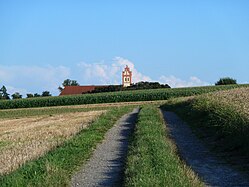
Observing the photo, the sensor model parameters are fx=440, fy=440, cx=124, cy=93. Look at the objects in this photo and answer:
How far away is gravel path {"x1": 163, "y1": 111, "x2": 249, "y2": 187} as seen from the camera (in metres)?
9.34

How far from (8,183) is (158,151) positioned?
4114 millimetres

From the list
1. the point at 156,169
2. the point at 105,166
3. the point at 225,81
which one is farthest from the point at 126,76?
the point at 156,169

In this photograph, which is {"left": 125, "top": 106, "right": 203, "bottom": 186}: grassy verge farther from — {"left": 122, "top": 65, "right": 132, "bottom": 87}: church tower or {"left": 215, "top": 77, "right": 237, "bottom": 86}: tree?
{"left": 122, "top": 65, "right": 132, "bottom": 87}: church tower

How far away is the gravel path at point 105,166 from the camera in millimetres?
9477

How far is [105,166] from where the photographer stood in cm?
1116

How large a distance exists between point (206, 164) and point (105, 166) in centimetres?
259

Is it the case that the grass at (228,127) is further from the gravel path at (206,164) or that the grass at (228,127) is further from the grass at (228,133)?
the gravel path at (206,164)

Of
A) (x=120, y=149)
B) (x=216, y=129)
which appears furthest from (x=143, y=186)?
(x=216, y=129)

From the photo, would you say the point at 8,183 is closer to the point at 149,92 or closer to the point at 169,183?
the point at 169,183

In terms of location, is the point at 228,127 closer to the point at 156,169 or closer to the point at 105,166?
the point at 105,166

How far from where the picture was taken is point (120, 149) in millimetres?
13852

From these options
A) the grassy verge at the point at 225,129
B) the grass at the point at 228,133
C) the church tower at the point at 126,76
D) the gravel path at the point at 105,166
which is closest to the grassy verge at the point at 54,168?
the gravel path at the point at 105,166

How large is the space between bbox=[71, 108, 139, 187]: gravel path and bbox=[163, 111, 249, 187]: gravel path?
182cm

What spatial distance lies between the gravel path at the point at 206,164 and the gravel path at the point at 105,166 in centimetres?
182
